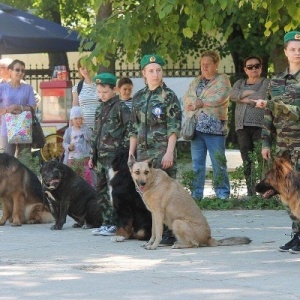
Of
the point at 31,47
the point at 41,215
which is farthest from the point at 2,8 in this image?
the point at 41,215

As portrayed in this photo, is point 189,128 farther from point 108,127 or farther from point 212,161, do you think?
point 108,127

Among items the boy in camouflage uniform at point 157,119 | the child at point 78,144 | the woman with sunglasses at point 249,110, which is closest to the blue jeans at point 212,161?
the woman with sunglasses at point 249,110

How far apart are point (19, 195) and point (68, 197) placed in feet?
2.69

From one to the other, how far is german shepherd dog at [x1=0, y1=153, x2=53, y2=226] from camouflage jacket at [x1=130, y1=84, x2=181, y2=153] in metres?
2.36

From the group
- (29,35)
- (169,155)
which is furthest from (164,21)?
(29,35)

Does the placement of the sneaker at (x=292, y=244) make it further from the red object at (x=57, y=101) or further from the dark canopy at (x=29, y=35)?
the red object at (x=57, y=101)

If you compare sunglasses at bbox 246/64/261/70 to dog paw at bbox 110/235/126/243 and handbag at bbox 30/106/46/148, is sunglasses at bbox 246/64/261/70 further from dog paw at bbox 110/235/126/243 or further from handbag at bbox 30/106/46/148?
dog paw at bbox 110/235/126/243

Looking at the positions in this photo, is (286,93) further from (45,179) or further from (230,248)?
(45,179)

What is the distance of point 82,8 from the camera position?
97.8 ft

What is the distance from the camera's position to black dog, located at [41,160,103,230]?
11.6 m

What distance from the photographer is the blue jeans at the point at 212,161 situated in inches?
544

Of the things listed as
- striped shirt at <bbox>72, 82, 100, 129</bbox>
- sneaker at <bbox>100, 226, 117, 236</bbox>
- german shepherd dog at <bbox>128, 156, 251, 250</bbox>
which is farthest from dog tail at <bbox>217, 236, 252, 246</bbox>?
striped shirt at <bbox>72, 82, 100, 129</bbox>

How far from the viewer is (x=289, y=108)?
30.4 feet

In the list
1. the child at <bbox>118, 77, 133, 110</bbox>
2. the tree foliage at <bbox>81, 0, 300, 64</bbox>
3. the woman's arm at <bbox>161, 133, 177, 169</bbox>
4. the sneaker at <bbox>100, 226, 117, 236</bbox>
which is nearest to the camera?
the woman's arm at <bbox>161, 133, 177, 169</bbox>
